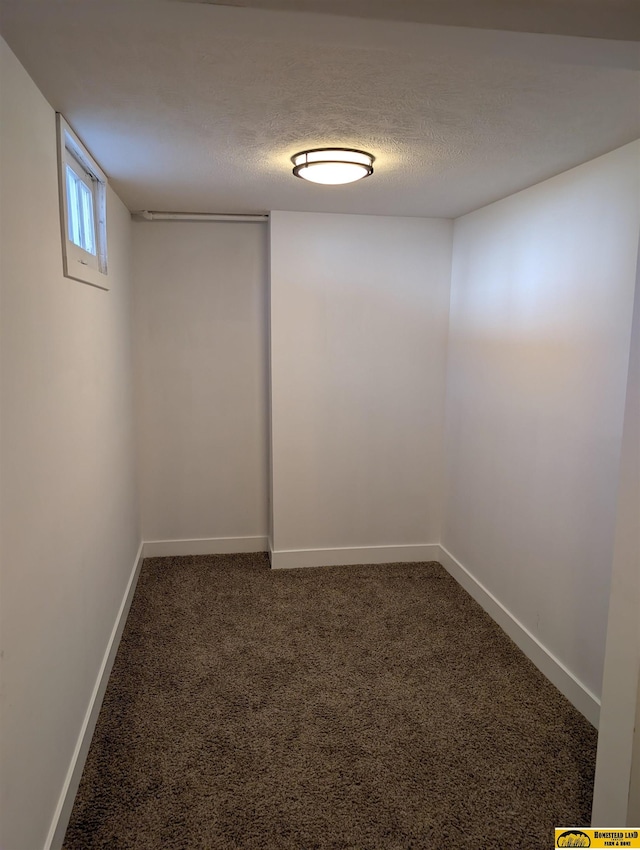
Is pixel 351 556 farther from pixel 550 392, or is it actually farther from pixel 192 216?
pixel 192 216

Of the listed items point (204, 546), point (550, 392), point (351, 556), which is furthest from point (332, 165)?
point (204, 546)

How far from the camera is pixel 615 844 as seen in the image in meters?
1.67

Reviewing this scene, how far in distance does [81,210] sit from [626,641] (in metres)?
2.59

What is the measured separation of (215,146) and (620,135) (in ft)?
4.98

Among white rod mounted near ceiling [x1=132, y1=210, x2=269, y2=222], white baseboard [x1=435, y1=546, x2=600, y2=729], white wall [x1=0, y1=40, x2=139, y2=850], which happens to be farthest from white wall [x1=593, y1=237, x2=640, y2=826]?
white rod mounted near ceiling [x1=132, y1=210, x2=269, y2=222]

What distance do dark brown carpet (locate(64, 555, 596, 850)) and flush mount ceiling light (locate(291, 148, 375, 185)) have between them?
2.32 m

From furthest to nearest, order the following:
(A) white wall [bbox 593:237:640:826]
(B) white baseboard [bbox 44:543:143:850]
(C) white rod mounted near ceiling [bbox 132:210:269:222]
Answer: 1. (C) white rod mounted near ceiling [bbox 132:210:269:222]
2. (B) white baseboard [bbox 44:543:143:850]
3. (A) white wall [bbox 593:237:640:826]

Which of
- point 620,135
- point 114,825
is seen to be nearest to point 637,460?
point 620,135

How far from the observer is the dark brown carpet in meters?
1.94

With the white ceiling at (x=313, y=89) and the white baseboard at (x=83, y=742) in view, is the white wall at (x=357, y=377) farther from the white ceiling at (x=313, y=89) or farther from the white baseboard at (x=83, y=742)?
the white baseboard at (x=83, y=742)

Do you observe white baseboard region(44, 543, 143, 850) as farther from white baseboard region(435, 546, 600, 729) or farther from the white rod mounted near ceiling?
the white rod mounted near ceiling

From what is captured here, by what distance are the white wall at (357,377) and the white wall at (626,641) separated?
2355mm

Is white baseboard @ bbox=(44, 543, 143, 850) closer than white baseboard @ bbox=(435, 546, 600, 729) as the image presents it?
Yes

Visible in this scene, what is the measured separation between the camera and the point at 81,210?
2.49 meters
